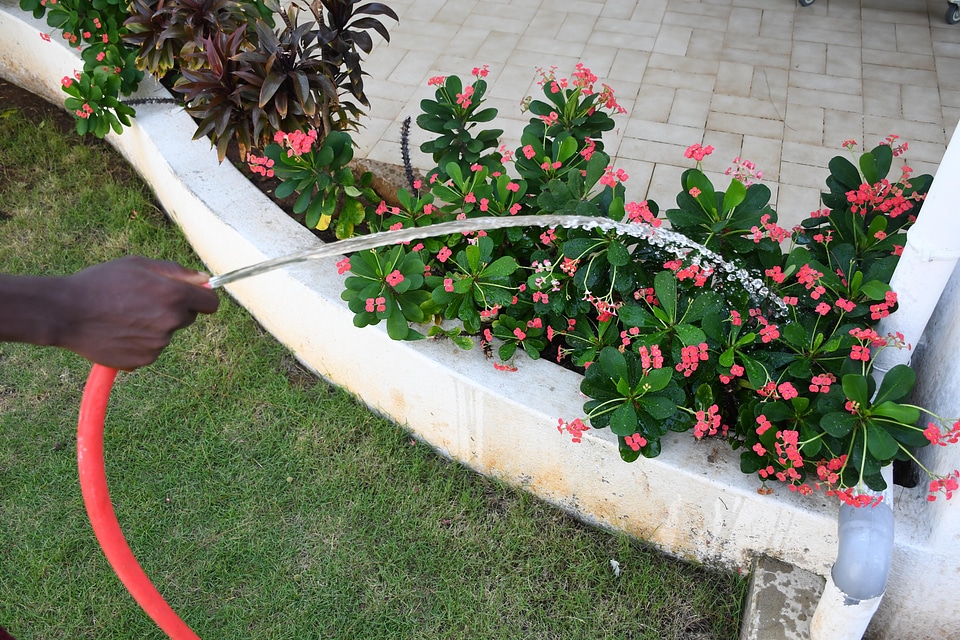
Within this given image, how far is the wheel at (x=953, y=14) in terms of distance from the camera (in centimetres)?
486

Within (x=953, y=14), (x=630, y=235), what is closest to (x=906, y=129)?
(x=953, y=14)

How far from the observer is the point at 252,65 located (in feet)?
8.90

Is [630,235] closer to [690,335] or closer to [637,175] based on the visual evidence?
[690,335]

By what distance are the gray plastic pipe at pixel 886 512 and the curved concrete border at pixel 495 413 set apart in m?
0.17

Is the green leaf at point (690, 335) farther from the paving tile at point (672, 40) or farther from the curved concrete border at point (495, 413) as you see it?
the paving tile at point (672, 40)

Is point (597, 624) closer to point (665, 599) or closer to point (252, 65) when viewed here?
point (665, 599)

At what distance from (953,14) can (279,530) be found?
4957mm

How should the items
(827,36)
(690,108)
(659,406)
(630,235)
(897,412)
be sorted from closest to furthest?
(897,412) < (659,406) < (630,235) < (690,108) < (827,36)

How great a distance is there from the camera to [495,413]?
→ 7.56ft

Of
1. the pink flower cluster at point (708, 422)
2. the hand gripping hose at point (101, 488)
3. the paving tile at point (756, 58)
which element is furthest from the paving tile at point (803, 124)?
the hand gripping hose at point (101, 488)

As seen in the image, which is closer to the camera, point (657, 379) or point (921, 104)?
point (657, 379)

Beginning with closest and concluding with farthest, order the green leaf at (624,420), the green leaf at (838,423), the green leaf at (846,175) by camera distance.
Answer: the green leaf at (838,423) → the green leaf at (624,420) → the green leaf at (846,175)

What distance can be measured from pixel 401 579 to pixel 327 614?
22 centimetres

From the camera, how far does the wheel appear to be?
191 inches
